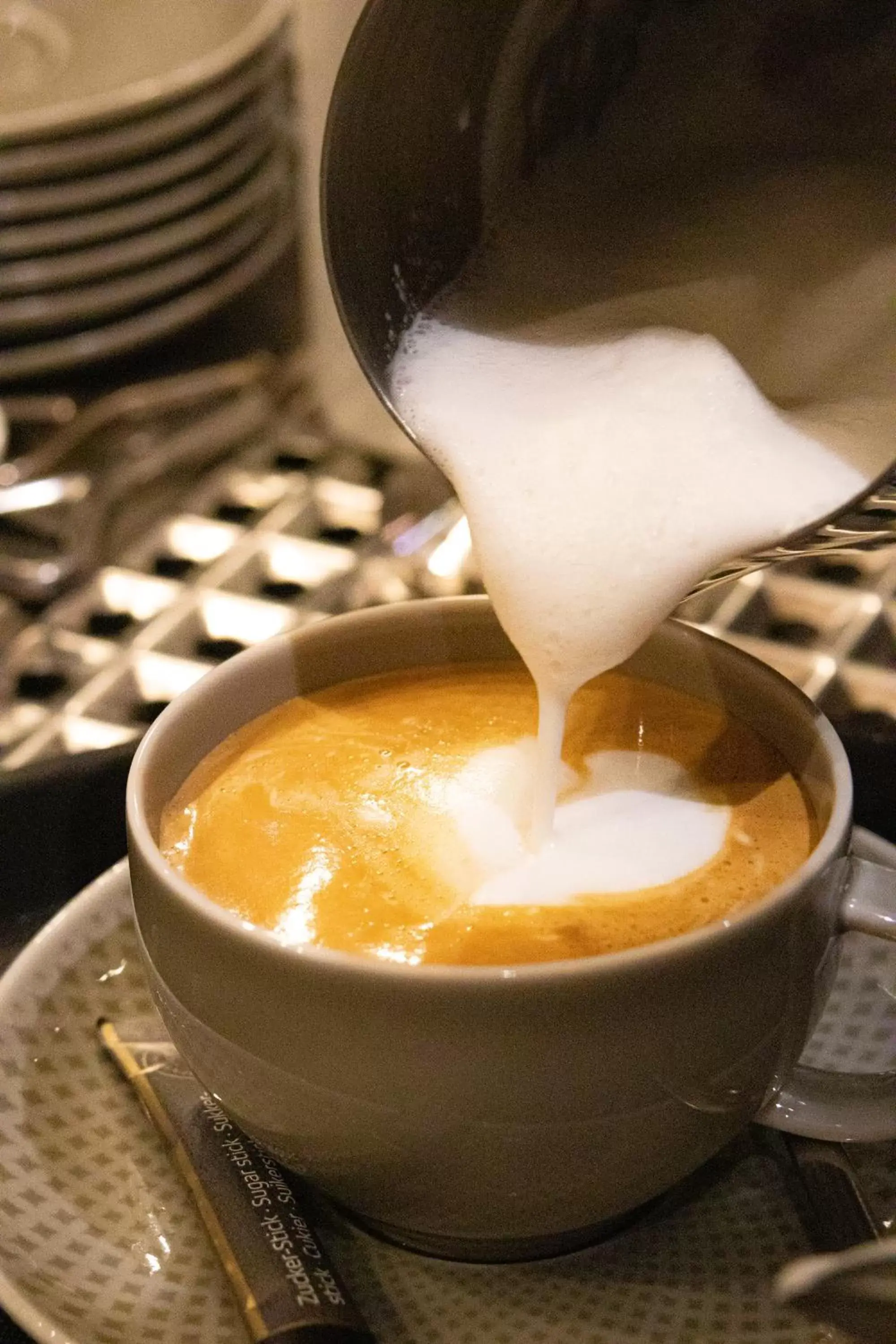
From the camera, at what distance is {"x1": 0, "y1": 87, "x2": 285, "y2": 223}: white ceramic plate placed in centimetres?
137

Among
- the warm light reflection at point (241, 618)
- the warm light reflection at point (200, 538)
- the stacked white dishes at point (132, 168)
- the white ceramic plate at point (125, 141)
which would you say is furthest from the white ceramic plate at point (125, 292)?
the warm light reflection at point (241, 618)

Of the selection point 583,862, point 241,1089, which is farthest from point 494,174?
point 241,1089

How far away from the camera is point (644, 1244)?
586mm

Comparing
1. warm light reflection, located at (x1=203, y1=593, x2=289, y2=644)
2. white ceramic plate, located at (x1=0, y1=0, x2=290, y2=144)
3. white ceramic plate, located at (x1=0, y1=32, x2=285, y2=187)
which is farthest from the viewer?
white ceramic plate, located at (x1=0, y1=0, x2=290, y2=144)

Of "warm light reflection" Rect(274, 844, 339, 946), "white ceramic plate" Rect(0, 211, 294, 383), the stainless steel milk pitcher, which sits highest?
the stainless steel milk pitcher

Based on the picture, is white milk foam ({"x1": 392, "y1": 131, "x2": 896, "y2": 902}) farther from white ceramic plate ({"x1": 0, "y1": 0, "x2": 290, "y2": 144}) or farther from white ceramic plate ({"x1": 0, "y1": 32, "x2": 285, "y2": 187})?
white ceramic plate ({"x1": 0, "y1": 0, "x2": 290, "y2": 144})

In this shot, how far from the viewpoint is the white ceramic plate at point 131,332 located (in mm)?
1426

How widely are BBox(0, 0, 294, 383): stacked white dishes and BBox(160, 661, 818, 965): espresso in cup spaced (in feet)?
2.67

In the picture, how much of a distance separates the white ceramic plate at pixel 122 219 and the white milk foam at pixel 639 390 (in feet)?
2.57

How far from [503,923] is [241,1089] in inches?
4.7

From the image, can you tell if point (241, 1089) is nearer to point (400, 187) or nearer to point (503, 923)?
point (503, 923)

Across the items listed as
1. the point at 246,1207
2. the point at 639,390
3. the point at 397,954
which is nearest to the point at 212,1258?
the point at 246,1207

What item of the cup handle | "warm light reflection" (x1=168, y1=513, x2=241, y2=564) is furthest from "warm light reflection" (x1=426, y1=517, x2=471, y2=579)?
the cup handle

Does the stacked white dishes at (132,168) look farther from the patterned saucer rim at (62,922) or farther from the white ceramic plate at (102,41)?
the patterned saucer rim at (62,922)
